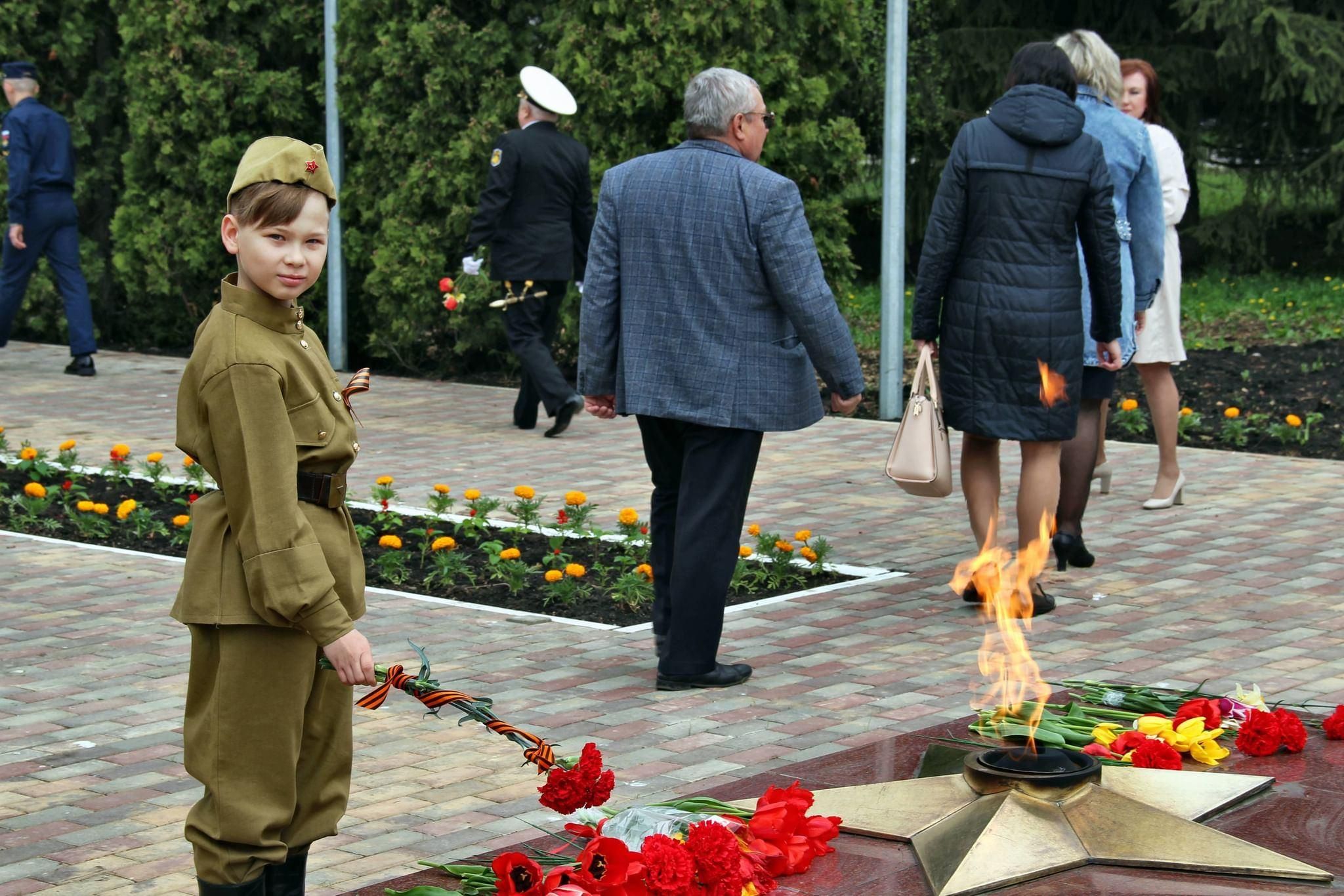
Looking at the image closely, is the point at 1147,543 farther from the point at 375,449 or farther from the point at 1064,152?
the point at 375,449

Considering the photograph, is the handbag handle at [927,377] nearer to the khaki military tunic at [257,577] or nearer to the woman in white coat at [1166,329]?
the woman in white coat at [1166,329]

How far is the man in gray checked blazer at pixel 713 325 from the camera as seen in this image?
17.4 feet

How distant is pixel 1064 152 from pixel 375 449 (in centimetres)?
486

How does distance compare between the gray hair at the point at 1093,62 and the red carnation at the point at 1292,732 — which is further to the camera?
the gray hair at the point at 1093,62

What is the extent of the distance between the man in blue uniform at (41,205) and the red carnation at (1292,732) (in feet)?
33.9

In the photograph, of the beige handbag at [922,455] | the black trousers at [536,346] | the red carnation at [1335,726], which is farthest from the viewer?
the black trousers at [536,346]

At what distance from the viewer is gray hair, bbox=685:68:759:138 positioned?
17.6 feet

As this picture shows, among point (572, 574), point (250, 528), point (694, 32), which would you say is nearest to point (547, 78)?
point (694, 32)

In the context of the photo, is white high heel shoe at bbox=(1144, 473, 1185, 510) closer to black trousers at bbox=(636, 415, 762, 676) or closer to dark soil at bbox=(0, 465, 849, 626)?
dark soil at bbox=(0, 465, 849, 626)

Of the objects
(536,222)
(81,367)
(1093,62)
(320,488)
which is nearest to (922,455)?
(1093,62)

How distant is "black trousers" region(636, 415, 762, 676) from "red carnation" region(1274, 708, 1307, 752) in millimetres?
1723

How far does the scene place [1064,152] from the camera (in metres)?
6.29

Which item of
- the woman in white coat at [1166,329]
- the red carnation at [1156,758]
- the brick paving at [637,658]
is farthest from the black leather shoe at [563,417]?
the red carnation at [1156,758]

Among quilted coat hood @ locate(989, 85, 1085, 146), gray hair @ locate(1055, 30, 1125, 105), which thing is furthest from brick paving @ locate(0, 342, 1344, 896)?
gray hair @ locate(1055, 30, 1125, 105)
